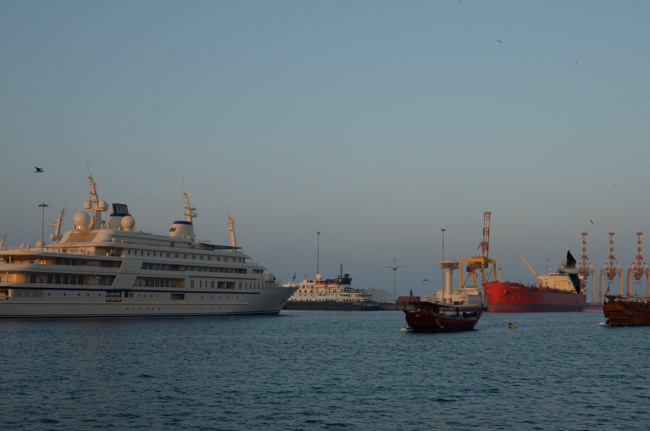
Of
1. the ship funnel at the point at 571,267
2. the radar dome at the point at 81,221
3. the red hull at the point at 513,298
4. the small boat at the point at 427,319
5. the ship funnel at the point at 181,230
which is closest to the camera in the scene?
the ship funnel at the point at 571,267

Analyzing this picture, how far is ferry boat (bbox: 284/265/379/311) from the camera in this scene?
559 ft

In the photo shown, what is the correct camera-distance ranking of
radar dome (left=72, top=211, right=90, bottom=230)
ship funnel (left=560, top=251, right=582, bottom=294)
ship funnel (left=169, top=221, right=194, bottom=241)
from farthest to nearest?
ship funnel (left=169, top=221, right=194, bottom=241)
radar dome (left=72, top=211, right=90, bottom=230)
ship funnel (left=560, top=251, right=582, bottom=294)

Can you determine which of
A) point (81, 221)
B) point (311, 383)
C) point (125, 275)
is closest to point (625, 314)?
point (125, 275)

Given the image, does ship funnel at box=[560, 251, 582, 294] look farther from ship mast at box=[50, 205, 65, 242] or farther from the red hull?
the red hull

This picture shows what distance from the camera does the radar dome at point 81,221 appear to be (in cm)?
8488

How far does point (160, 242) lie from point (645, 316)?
216 ft

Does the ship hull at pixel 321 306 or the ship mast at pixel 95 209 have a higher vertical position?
the ship mast at pixel 95 209

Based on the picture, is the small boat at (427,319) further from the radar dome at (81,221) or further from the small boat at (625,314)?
the radar dome at (81,221)

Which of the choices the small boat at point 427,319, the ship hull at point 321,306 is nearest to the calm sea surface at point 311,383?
the small boat at point 427,319

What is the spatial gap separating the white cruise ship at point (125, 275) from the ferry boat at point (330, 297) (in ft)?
228

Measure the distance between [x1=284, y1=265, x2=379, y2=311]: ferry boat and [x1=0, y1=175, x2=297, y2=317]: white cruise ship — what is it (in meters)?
69.4

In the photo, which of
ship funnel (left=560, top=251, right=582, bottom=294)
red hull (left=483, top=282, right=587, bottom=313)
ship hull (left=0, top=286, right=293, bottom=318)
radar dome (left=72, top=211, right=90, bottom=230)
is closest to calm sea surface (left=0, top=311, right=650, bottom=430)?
ship funnel (left=560, top=251, right=582, bottom=294)

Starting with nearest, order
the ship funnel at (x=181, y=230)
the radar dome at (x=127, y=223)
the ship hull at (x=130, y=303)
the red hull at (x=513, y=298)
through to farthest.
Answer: the ship hull at (x=130, y=303) → the radar dome at (x=127, y=223) → the ship funnel at (x=181, y=230) → the red hull at (x=513, y=298)

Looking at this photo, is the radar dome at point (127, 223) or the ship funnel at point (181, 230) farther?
the ship funnel at point (181, 230)
